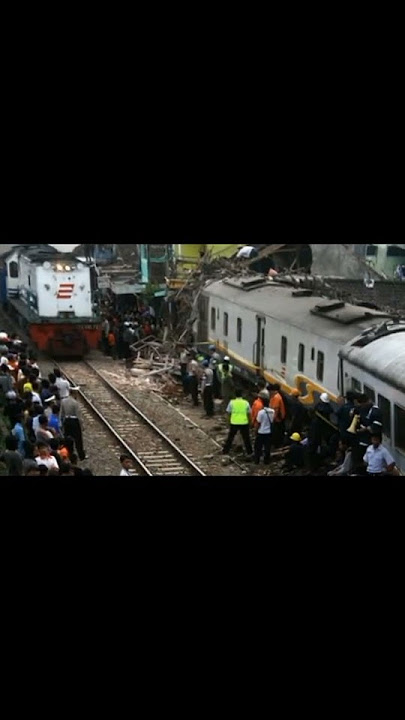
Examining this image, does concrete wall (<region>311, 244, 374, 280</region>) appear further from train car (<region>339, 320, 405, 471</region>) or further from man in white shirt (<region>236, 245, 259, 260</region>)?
train car (<region>339, 320, 405, 471</region>)

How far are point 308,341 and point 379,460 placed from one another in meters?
3.73

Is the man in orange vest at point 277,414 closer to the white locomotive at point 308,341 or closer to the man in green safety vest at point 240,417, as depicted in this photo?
the man in green safety vest at point 240,417

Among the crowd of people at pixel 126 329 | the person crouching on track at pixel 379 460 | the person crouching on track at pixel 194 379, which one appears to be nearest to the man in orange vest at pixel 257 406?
the person crouching on track at pixel 379 460

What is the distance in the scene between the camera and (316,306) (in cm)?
1246

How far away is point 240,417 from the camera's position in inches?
448

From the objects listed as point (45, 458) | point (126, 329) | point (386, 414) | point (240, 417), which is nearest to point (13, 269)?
point (126, 329)

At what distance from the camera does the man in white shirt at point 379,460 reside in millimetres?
8492

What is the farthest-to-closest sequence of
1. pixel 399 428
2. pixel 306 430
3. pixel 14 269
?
pixel 14 269
pixel 306 430
pixel 399 428

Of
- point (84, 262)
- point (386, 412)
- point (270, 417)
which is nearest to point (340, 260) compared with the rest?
point (84, 262)

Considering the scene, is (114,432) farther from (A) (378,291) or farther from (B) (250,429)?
(A) (378,291)

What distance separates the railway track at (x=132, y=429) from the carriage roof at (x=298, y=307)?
2.40 meters

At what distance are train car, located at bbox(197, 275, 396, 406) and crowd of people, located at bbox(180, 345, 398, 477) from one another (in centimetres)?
34
